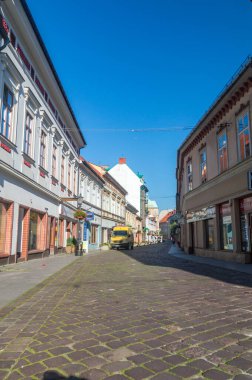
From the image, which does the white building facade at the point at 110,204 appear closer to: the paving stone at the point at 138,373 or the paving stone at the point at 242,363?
the paving stone at the point at 242,363

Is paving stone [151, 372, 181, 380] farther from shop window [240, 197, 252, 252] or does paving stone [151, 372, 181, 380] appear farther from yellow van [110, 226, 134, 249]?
yellow van [110, 226, 134, 249]

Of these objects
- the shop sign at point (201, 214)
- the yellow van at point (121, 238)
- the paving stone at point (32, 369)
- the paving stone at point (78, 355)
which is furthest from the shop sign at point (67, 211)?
the paving stone at point (32, 369)

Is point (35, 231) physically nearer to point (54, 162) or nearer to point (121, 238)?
point (54, 162)

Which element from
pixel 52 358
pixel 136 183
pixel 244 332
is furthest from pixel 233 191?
pixel 136 183

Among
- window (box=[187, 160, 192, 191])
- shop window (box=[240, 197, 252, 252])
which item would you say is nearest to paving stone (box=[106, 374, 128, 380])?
shop window (box=[240, 197, 252, 252])

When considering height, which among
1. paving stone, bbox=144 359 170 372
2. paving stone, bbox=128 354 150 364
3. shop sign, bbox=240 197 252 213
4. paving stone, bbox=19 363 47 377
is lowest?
paving stone, bbox=19 363 47 377

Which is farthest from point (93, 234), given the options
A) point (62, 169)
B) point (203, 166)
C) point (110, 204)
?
point (203, 166)

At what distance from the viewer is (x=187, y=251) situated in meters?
27.1

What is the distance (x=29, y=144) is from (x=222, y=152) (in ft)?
34.2

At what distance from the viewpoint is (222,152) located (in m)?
18.9

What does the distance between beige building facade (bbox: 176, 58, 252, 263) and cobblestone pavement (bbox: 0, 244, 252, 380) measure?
833cm

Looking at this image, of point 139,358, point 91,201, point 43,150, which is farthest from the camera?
point 91,201

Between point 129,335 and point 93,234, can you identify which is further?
point 93,234

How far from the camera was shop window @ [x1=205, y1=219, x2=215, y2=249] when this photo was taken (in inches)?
815
